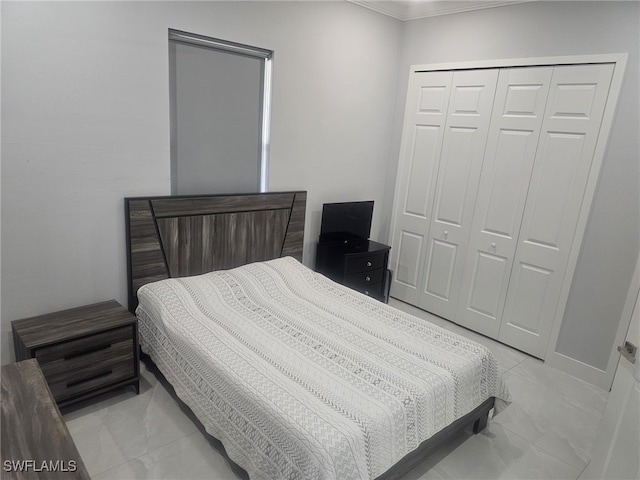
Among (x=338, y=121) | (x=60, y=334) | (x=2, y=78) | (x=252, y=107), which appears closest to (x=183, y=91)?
(x=252, y=107)

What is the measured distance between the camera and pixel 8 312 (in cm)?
221

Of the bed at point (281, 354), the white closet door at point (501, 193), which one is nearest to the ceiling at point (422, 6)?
the white closet door at point (501, 193)

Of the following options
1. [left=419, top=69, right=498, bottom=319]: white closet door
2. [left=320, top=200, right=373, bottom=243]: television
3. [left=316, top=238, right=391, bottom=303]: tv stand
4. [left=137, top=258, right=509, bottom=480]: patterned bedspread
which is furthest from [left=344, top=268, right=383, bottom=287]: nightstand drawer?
[left=137, top=258, right=509, bottom=480]: patterned bedspread

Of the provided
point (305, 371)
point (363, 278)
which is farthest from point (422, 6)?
point (305, 371)

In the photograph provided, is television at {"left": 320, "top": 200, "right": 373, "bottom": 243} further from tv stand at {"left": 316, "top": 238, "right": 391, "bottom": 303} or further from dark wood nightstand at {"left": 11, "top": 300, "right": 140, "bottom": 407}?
dark wood nightstand at {"left": 11, "top": 300, "right": 140, "bottom": 407}

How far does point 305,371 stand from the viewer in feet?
6.18

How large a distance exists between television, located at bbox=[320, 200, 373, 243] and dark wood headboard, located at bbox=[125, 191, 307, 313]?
0.72 ft

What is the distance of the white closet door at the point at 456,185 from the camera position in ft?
11.0

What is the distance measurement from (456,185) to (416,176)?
43 centimetres

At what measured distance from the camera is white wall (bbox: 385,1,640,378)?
2629 mm

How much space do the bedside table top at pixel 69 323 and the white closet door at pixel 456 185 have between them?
8.60 ft

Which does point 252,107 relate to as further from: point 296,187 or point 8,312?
point 8,312

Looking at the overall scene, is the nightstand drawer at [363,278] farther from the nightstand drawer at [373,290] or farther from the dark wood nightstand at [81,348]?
the dark wood nightstand at [81,348]

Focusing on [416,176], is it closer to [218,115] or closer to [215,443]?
[218,115]
